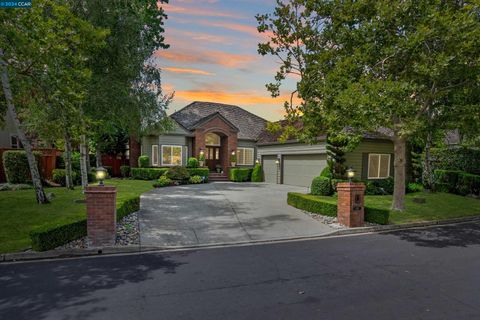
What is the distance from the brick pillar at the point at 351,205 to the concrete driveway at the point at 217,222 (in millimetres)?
770

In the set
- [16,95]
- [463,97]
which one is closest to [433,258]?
[463,97]

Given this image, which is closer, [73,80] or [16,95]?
[73,80]

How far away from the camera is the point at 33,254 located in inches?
273

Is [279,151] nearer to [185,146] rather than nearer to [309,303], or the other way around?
[185,146]

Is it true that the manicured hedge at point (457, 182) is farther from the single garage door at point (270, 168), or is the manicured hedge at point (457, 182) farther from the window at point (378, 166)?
the single garage door at point (270, 168)

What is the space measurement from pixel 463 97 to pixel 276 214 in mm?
8527

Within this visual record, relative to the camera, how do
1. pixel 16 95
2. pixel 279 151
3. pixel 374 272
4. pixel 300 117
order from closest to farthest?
pixel 374 272 → pixel 16 95 → pixel 300 117 → pixel 279 151

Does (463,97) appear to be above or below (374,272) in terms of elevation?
above

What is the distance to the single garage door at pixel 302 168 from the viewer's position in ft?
67.1

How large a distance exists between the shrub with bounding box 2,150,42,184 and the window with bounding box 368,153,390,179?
65.4ft

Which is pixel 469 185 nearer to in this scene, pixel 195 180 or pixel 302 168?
pixel 302 168

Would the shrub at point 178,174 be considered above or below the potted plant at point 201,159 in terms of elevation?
below

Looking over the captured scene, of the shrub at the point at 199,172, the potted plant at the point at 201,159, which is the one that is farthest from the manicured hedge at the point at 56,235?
the potted plant at the point at 201,159

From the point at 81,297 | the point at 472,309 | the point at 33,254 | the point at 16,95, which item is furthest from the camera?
the point at 16,95
